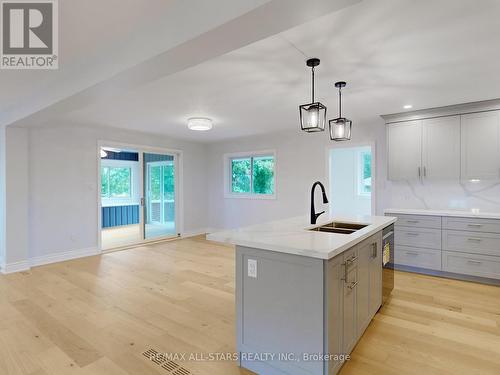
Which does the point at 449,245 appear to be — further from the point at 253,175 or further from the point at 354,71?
the point at 253,175

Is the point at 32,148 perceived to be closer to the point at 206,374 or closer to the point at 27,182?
the point at 27,182

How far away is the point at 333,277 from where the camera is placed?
178 cm

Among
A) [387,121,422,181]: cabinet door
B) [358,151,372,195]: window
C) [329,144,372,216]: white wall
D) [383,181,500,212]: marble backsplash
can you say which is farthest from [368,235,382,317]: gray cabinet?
[358,151,372,195]: window

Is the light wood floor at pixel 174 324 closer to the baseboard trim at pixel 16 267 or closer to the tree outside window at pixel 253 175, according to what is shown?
the baseboard trim at pixel 16 267

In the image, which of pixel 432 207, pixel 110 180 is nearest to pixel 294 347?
pixel 432 207

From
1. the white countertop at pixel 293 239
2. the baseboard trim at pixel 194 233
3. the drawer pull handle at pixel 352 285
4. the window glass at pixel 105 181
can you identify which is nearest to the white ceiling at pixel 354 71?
the white countertop at pixel 293 239

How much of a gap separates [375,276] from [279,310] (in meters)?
1.25

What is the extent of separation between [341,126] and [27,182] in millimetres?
4732

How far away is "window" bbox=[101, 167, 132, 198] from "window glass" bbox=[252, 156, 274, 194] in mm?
4023

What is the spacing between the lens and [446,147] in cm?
410

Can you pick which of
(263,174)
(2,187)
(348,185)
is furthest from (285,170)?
(2,187)

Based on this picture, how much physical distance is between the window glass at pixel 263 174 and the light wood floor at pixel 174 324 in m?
2.66

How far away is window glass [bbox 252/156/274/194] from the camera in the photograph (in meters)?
6.48

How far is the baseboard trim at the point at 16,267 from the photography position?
14.0 ft
